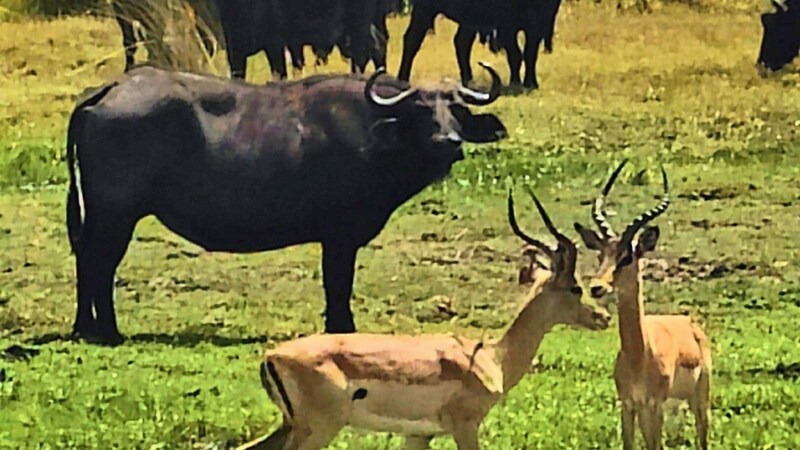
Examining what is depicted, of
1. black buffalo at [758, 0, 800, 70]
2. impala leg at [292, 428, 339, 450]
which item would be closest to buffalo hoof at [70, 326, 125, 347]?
impala leg at [292, 428, 339, 450]

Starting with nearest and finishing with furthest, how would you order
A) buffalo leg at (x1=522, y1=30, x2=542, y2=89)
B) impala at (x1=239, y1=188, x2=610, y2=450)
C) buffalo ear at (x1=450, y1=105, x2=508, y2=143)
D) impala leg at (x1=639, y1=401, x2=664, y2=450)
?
1. impala at (x1=239, y1=188, x2=610, y2=450)
2. impala leg at (x1=639, y1=401, x2=664, y2=450)
3. buffalo ear at (x1=450, y1=105, x2=508, y2=143)
4. buffalo leg at (x1=522, y1=30, x2=542, y2=89)

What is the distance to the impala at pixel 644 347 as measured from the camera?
3340mm

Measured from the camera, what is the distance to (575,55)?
3.77 metres

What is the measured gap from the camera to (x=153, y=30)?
3.74 metres

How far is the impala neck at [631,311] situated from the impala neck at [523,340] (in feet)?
0.47

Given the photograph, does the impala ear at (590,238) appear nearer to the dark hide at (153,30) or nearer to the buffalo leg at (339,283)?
the buffalo leg at (339,283)

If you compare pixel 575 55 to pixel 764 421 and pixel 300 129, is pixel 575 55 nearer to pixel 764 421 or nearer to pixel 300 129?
pixel 300 129

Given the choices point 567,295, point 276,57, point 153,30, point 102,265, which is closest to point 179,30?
point 153,30

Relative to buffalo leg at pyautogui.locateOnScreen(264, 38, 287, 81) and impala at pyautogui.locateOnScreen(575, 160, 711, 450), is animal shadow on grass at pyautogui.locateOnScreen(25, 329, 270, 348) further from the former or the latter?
impala at pyautogui.locateOnScreen(575, 160, 711, 450)

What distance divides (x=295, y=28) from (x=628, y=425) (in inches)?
44.0

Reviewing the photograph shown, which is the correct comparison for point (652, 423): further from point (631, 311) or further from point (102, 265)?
point (102, 265)

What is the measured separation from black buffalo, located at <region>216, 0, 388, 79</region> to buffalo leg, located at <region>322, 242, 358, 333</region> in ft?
1.33

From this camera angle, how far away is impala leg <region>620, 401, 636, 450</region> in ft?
11.3

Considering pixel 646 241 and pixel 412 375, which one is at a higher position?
pixel 646 241
